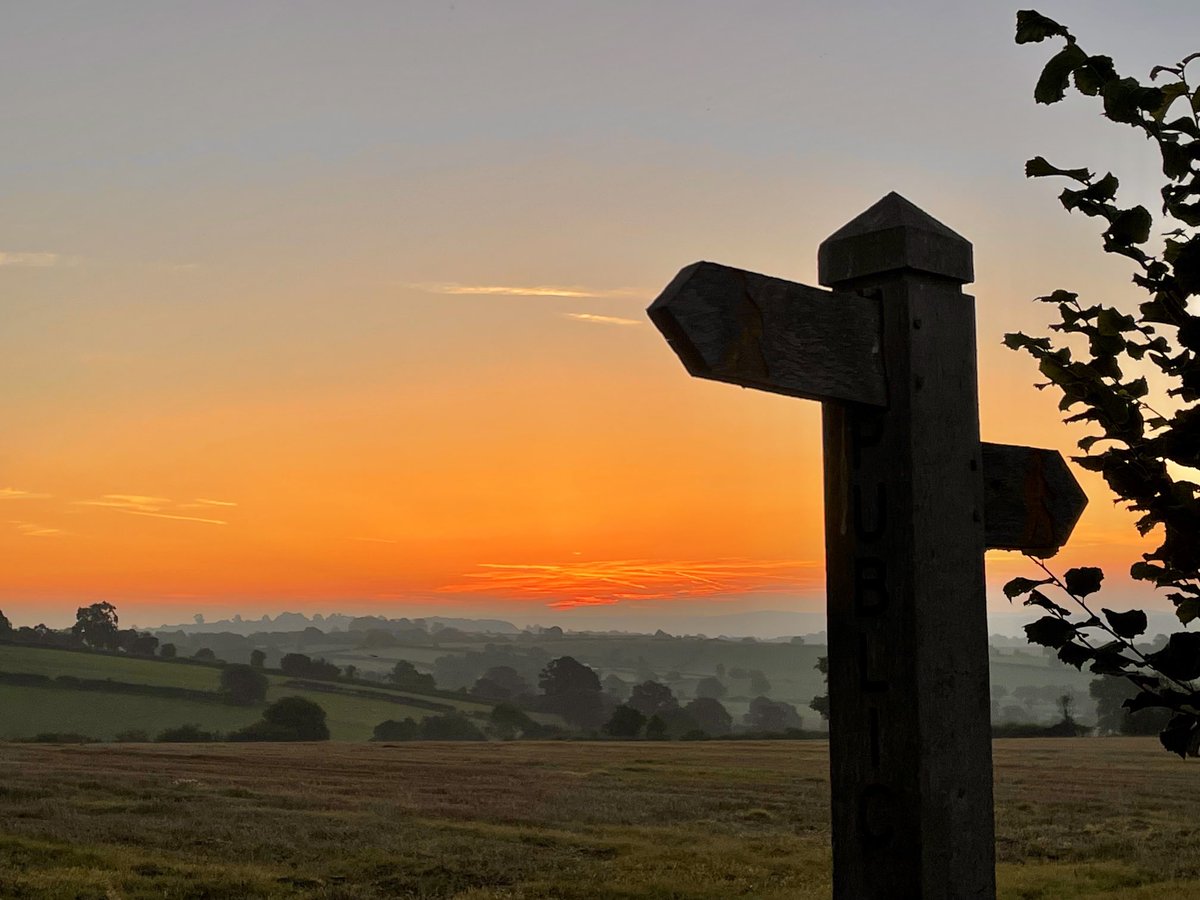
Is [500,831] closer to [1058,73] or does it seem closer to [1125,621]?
[1125,621]

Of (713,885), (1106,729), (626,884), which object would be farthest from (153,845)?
(1106,729)

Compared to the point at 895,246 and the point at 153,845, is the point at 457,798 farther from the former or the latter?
the point at 895,246

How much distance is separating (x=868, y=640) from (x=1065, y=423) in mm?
1018

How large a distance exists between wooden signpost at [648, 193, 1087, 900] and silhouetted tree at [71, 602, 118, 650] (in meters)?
175

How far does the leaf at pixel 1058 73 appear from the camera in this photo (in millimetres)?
3154

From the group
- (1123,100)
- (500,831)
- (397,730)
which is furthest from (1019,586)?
(397,730)

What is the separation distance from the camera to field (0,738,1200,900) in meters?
26.2

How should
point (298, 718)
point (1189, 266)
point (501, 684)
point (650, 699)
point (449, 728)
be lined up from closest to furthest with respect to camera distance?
point (1189, 266) → point (298, 718) → point (449, 728) → point (650, 699) → point (501, 684)

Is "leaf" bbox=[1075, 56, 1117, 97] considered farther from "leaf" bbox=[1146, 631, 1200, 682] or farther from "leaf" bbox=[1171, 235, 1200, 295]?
"leaf" bbox=[1146, 631, 1200, 682]

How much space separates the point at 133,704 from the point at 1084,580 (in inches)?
4558

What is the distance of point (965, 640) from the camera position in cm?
335

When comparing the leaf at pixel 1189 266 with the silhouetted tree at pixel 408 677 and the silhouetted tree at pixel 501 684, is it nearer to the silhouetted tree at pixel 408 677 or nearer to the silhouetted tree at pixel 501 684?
the silhouetted tree at pixel 408 677

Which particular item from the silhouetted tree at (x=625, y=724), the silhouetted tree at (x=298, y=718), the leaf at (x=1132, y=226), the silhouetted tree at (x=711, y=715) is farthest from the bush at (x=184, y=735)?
the leaf at (x=1132, y=226)

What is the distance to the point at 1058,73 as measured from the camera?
125 inches
